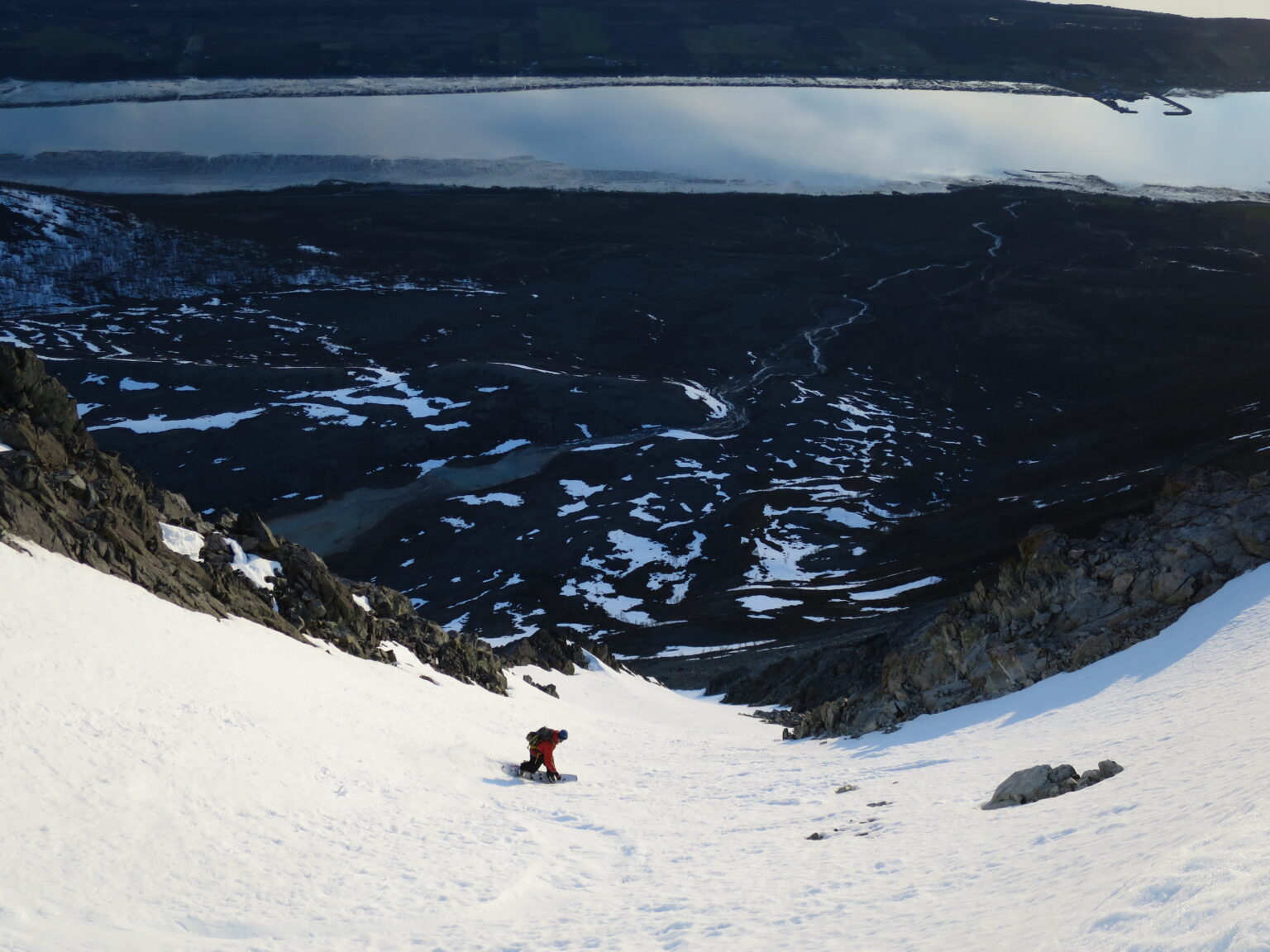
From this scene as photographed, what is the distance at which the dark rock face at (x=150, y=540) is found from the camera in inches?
741

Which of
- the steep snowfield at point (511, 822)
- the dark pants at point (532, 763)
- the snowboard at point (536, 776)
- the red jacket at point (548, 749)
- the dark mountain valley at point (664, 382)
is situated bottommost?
the dark mountain valley at point (664, 382)

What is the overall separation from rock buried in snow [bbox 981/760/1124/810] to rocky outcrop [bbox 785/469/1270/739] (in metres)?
9.28

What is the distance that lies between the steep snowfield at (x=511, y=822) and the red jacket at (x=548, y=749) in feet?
1.74

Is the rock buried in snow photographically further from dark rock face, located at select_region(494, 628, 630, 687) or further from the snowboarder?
dark rock face, located at select_region(494, 628, 630, 687)

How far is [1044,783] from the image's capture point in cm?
1528

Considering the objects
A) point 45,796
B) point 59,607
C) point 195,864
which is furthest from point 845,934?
point 59,607

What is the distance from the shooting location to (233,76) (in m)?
173

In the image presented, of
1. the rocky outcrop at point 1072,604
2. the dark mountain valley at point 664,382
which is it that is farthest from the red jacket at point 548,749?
the dark mountain valley at point 664,382

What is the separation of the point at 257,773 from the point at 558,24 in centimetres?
20031

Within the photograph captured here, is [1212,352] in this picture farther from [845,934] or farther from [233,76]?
[233,76]

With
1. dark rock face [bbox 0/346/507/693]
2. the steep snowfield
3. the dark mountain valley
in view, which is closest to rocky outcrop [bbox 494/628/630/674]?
the dark mountain valley

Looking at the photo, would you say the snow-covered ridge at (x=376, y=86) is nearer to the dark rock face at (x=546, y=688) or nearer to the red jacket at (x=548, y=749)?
the dark rock face at (x=546, y=688)

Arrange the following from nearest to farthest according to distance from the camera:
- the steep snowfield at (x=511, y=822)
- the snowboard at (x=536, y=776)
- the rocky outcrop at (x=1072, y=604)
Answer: the steep snowfield at (x=511, y=822), the snowboard at (x=536, y=776), the rocky outcrop at (x=1072, y=604)

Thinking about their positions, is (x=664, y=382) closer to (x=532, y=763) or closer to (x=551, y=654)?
(x=551, y=654)
